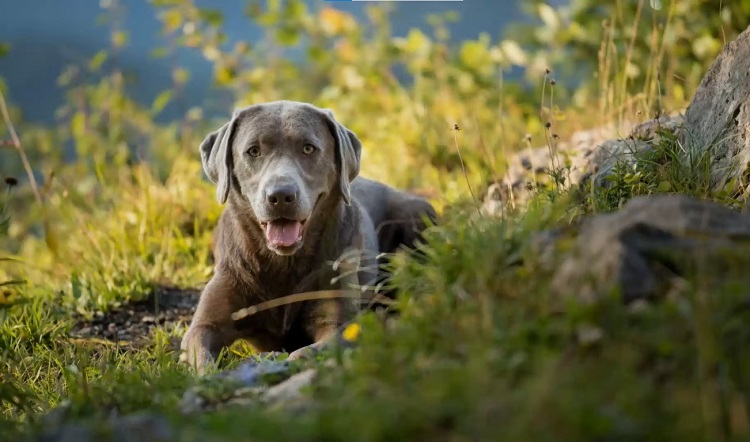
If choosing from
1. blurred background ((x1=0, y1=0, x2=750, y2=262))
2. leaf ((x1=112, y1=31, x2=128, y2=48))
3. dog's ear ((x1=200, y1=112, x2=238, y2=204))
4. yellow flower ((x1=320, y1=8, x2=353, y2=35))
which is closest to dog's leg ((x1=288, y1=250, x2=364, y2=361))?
dog's ear ((x1=200, y1=112, x2=238, y2=204))

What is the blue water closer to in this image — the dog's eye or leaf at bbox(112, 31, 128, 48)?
leaf at bbox(112, 31, 128, 48)

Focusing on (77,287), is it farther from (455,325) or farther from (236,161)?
(455,325)

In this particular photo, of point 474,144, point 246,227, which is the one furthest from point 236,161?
point 474,144

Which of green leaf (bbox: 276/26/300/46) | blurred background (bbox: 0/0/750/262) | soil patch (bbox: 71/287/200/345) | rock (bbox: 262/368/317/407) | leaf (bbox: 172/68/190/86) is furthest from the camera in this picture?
green leaf (bbox: 276/26/300/46)

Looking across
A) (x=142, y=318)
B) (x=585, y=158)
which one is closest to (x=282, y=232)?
(x=142, y=318)

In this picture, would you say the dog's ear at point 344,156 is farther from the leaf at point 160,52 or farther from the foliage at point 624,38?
the leaf at point 160,52

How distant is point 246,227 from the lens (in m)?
4.91

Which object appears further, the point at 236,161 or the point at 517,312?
the point at 236,161

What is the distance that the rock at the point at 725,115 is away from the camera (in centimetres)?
435

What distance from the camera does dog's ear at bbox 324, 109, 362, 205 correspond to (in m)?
4.95

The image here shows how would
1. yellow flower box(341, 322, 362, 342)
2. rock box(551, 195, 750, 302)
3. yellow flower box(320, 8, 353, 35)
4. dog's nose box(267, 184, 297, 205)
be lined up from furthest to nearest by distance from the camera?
yellow flower box(320, 8, 353, 35)
dog's nose box(267, 184, 297, 205)
yellow flower box(341, 322, 362, 342)
rock box(551, 195, 750, 302)

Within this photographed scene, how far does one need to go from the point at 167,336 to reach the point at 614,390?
3.39 metres

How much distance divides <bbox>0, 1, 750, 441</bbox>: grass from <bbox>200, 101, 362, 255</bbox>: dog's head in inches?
25.5

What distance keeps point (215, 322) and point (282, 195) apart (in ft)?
2.59
